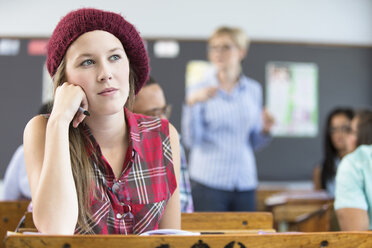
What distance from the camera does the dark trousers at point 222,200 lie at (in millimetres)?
3256

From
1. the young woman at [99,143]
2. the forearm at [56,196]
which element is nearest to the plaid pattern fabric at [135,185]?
the young woman at [99,143]

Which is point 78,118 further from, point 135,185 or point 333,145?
point 333,145

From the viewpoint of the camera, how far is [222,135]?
11.5 ft

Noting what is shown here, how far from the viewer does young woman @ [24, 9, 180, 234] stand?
4.34 ft

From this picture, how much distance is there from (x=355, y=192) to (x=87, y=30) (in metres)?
1.18

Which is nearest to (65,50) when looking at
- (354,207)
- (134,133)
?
(134,133)

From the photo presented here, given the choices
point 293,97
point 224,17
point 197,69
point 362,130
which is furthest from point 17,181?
point 293,97

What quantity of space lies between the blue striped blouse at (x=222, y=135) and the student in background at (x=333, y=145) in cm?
53

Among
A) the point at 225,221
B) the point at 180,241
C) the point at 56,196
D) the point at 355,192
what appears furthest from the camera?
the point at 355,192

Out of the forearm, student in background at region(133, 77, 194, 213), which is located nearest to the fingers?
the forearm

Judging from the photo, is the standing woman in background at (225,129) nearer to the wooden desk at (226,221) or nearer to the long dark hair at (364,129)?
the long dark hair at (364,129)

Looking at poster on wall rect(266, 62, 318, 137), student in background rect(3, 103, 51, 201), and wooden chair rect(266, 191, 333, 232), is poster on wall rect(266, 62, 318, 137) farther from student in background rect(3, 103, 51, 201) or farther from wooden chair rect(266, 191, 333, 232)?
student in background rect(3, 103, 51, 201)

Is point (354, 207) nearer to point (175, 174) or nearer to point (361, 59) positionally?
point (175, 174)

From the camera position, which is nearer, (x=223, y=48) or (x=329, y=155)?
(x=223, y=48)
